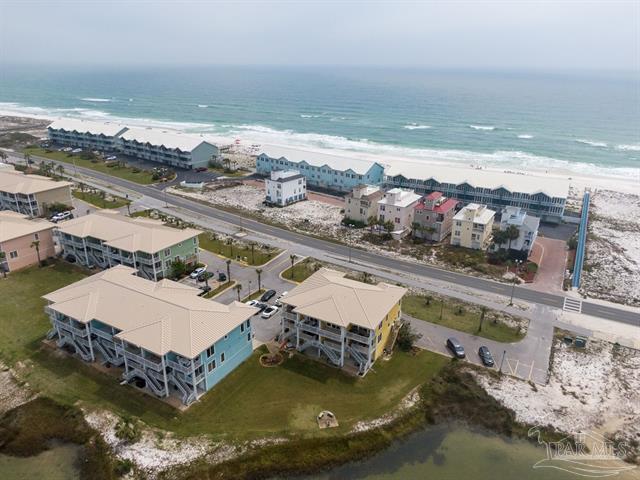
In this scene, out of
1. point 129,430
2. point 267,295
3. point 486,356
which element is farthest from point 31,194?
point 486,356

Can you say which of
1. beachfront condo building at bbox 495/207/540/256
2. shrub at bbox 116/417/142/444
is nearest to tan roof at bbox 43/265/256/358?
shrub at bbox 116/417/142/444

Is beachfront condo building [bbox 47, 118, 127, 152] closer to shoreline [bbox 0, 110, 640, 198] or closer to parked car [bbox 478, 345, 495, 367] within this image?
shoreline [bbox 0, 110, 640, 198]

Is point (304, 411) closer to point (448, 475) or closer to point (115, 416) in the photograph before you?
point (448, 475)

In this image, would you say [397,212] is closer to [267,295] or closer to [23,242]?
[267,295]

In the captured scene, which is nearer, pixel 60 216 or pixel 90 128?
pixel 60 216

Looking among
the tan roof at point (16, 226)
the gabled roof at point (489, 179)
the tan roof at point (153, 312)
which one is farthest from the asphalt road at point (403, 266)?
the gabled roof at point (489, 179)

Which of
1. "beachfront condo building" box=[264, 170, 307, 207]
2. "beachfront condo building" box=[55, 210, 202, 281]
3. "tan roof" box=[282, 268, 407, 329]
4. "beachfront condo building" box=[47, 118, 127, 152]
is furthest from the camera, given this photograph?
"beachfront condo building" box=[47, 118, 127, 152]
